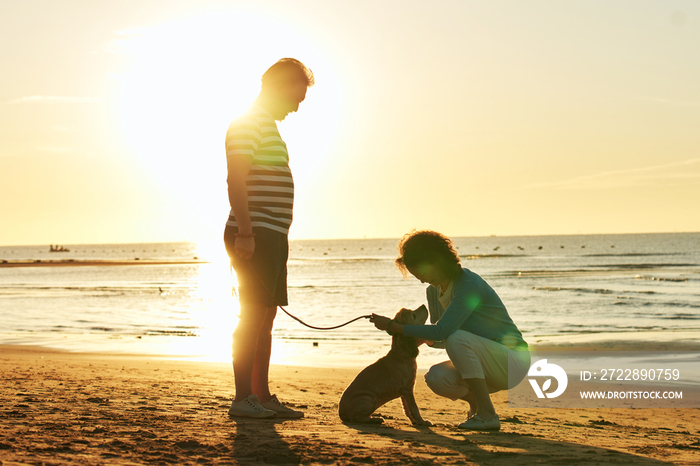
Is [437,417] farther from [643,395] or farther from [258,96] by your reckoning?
[643,395]

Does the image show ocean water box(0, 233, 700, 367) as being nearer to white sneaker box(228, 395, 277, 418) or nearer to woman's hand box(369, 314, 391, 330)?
white sneaker box(228, 395, 277, 418)

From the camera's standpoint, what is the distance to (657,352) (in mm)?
11078

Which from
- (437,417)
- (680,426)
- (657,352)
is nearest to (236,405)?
(437,417)

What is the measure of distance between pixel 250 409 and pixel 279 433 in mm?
532

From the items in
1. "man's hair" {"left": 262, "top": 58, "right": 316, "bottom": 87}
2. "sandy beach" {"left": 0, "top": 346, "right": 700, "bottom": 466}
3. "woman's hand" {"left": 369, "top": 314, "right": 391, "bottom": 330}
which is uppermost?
"man's hair" {"left": 262, "top": 58, "right": 316, "bottom": 87}

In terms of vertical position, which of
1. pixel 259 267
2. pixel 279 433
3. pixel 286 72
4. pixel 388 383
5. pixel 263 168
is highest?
pixel 286 72

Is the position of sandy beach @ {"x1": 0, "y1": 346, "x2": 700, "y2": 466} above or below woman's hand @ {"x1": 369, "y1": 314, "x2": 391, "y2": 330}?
below

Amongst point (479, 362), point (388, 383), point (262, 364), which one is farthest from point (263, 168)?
point (479, 362)

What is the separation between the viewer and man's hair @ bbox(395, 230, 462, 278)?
407 cm

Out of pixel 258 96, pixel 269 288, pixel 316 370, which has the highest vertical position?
pixel 258 96

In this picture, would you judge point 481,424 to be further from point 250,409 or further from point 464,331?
point 250,409

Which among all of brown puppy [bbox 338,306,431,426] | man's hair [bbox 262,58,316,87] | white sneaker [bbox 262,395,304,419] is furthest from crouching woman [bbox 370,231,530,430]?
man's hair [bbox 262,58,316,87]

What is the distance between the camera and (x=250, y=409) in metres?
4.05

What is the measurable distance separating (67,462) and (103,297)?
1058 inches
